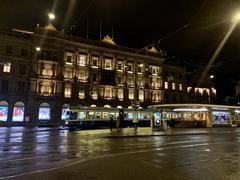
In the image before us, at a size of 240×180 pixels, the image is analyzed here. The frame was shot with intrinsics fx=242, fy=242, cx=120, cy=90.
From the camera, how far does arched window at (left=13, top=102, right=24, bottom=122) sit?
46.6 m

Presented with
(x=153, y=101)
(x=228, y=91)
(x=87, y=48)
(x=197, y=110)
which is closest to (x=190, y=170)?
(x=197, y=110)

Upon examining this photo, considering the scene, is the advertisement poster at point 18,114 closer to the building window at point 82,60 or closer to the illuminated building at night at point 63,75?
the illuminated building at night at point 63,75

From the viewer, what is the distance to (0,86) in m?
45.8

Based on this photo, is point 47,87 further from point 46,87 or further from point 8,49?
point 8,49

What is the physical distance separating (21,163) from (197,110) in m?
34.9

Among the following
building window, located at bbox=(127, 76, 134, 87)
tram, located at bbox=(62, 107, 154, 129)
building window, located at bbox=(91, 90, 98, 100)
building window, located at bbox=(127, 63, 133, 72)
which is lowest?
tram, located at bbox=(62, 107, 154, 129)

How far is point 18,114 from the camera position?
47.0 metres

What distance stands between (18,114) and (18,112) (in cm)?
39

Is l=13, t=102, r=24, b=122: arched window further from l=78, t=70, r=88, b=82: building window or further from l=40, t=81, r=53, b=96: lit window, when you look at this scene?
l=78, t=70, r=88, b=82: building window

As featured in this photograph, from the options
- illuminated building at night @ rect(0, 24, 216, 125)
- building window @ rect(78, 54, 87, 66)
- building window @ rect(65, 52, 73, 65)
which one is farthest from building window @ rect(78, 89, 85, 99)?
building window @ rect(65, 52, 73, 65)

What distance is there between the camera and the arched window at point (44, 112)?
48.2m

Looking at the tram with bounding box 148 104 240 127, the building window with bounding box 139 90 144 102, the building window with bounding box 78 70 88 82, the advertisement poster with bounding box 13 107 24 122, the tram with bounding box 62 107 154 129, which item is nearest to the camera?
the tram with bounding box 62 107 154 129

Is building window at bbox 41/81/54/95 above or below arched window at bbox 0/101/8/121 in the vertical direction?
above

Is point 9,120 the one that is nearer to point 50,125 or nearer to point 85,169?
point 50,125
